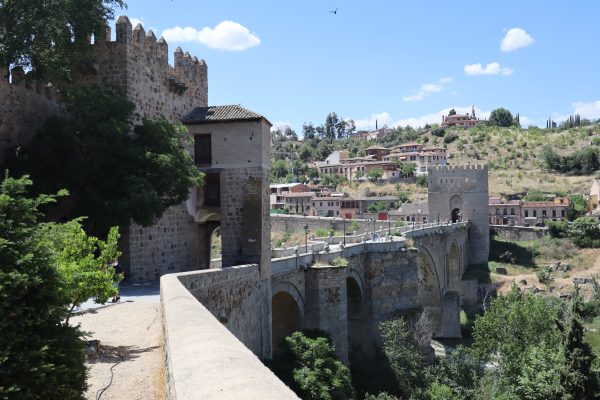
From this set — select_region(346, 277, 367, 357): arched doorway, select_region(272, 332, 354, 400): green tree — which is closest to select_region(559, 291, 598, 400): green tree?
select_region(272, 332, 354, 400): green tree

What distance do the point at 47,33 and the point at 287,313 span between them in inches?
535

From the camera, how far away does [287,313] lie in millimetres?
23656

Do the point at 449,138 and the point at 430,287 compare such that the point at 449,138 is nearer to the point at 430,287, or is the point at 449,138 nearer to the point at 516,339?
the point at 430,287

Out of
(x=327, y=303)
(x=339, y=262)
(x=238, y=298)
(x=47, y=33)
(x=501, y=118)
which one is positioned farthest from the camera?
(x=501, y=118)

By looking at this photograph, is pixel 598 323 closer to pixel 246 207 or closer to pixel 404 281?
pixel 404 281

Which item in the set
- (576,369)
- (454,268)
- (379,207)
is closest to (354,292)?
(576,369)

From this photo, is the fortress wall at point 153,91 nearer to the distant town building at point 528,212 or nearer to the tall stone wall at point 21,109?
the tall stone wall at point 21,109

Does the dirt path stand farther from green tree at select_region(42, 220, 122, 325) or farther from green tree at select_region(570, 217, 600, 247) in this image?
green tree at select_region(570, 217, 600, 247)

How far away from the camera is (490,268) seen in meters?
57.6

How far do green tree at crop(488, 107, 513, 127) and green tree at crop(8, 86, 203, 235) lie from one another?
133 meters

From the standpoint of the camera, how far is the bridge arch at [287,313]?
2280 cm

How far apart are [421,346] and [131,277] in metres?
17.3

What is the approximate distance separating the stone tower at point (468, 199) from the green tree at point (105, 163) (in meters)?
Result: 44.9

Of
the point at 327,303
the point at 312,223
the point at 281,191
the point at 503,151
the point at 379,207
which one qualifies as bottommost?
the point at 327,303
